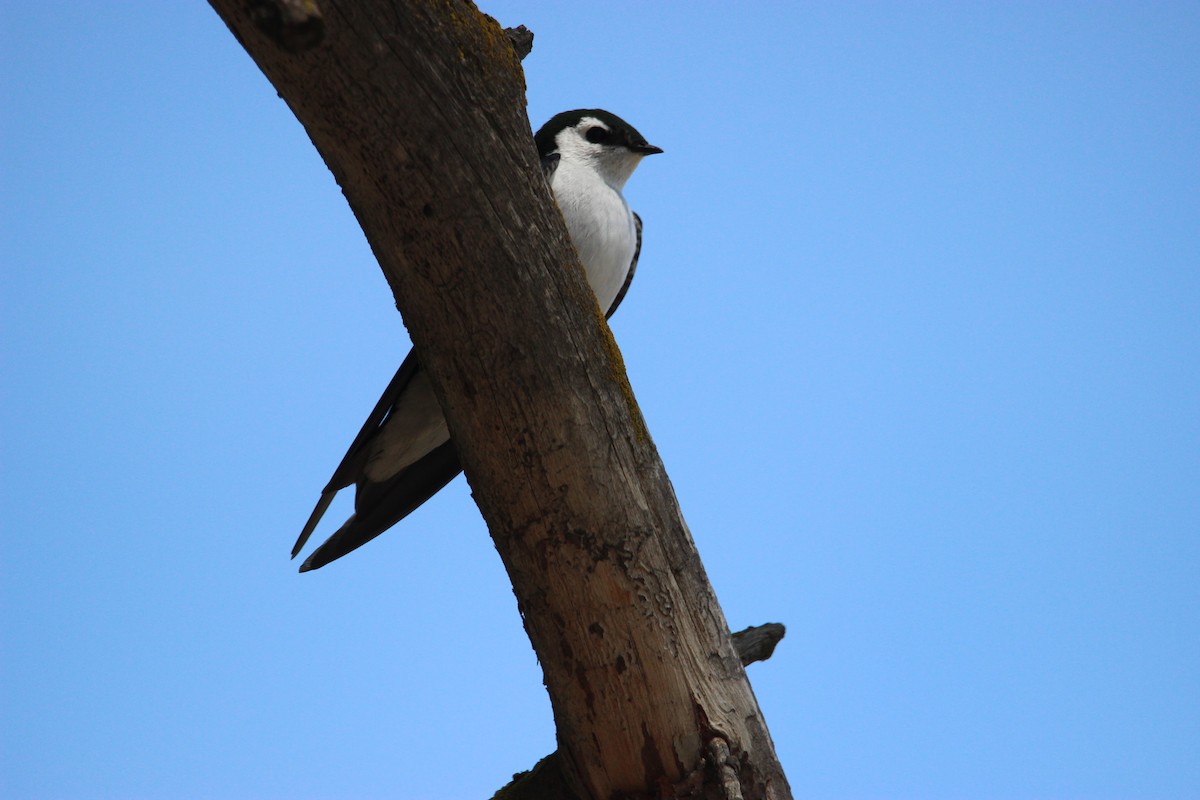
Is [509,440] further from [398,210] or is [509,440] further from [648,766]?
[648,766]

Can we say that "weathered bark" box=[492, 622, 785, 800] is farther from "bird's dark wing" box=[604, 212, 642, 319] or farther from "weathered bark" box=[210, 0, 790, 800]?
"bird's dark wing" box=[604, 212, 642, 319]

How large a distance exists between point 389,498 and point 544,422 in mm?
1326

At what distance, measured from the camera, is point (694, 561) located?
2463mm

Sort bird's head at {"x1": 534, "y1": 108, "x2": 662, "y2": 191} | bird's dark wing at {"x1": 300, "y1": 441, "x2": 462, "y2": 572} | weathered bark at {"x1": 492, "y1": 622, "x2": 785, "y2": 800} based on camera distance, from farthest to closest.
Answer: bird's head at {"x1": 534, "y1": 108, "x2": 662, "y2": 191}, bird's dark wing at {"x1": 300, "y1": 441, "x2": 462, "y2": 572}, weathered bark at {"x1": 492, "y1": 622, "x2": 785, "y2": 800}

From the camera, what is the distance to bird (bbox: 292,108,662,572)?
3172mm

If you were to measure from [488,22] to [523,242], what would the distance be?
0.49 m

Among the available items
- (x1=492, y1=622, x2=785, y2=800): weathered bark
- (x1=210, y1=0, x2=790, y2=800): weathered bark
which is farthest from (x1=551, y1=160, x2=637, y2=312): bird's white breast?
(x1=492, y1=622, x2=785, y2=800): weathered bark

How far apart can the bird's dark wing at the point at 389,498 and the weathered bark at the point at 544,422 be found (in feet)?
3.36

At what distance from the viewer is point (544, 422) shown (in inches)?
90.1

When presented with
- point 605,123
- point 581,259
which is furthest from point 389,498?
point 605,123

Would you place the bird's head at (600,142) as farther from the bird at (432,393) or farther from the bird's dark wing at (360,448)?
the bird's dark wing at (360,448)

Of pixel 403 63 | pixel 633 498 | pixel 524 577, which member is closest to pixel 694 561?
pixel 633 498

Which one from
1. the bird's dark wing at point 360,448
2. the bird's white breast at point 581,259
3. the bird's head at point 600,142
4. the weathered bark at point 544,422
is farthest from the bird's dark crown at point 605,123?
the weathered bark at point 544,422

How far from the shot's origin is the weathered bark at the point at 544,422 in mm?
2131
